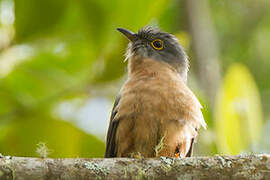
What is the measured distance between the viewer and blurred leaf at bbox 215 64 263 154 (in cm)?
491

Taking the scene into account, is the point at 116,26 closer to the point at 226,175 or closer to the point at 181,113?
the point at 181,113

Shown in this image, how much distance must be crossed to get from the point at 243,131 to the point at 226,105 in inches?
15.4

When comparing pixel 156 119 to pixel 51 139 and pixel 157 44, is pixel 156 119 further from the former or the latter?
pixel 157 44

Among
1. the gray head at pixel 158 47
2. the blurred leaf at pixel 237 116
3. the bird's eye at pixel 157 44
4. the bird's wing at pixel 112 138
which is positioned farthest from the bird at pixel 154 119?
the bird's eye at pixel 157 44

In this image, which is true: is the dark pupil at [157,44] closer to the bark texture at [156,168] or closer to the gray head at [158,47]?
the gray head at [158,47]

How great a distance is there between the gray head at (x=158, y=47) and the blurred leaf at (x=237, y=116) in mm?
963

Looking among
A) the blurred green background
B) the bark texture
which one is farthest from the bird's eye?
the bark texture

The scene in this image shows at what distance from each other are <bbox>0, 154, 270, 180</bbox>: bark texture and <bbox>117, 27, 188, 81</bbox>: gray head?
2.28 meters

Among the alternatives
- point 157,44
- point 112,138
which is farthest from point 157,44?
point 112,138

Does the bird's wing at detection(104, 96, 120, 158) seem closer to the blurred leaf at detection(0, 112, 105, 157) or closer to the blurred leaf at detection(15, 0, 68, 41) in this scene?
the blurred leaf at detection(0, 112, 105, 157)

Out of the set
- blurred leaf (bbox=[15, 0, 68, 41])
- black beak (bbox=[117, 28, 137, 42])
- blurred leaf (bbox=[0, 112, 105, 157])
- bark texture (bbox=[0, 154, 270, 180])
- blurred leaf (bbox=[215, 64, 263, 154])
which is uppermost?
black beak (bbox=[117, 28, 137, 42])

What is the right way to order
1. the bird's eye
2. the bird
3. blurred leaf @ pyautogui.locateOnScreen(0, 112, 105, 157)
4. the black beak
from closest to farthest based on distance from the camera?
the bird < blurred leaf @ pyautogui.locateOnScreen(0, 112, 105, 157) < the black beak < the bird's eye

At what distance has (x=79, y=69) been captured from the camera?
17.6 ft

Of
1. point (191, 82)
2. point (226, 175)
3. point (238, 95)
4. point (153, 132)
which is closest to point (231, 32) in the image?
point (191, 82)
